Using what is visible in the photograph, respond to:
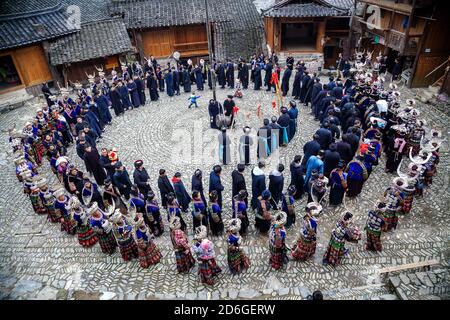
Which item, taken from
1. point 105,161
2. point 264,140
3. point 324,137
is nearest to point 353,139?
point 324,137

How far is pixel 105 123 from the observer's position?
16219 millimetres

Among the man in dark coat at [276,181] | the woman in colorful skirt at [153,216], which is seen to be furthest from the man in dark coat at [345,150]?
the woman in colorful skirt at [153,216]

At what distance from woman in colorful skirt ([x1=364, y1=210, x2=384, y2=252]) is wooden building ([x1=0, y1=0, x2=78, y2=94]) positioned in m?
20.4

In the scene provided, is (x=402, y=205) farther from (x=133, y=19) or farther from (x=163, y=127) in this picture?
(x=133, y=19)

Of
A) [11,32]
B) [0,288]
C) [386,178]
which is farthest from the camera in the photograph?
[11,32]

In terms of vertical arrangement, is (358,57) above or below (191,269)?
above

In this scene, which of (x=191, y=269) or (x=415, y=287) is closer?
(x=415, y=287)

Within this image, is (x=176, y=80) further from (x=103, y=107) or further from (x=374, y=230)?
(x=374, y=230)

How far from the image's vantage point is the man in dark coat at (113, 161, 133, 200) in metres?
10.2

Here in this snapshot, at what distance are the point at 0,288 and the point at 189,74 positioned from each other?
15.2m

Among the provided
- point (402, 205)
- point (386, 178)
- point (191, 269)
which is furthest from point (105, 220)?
point (386, 178)

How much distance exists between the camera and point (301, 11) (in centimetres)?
2069

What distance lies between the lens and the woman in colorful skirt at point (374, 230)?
25.8ft

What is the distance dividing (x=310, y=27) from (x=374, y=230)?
22429 mm
